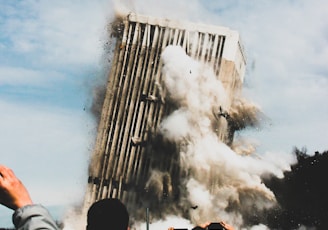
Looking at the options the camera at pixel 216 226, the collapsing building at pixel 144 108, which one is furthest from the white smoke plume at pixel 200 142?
the camera at pixel 216 226

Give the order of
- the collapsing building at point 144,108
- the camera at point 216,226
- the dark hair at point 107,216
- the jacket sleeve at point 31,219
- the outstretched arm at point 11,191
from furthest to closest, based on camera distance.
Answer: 1. the collapsing building at point 144,108
2. the camera at point 216,226
3. the dark hair at point 107,216
4. the outstretched arm at point 11,191
5. the jacket sleeve at point 31,219

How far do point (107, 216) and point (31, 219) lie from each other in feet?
1.41

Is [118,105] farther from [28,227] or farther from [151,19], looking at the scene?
[28,227]

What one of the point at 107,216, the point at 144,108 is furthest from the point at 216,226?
the point at 144,108

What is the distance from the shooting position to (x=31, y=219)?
93.7 inches

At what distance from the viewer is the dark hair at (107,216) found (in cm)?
270

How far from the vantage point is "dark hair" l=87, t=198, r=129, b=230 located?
8.86 feet

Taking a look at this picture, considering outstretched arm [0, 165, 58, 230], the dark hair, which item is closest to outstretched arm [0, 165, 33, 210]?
outstretched arm [0, 165, 58, 230]

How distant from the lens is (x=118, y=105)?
33688mm

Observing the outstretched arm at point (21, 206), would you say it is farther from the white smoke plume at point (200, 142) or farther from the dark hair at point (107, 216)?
the white smoke plume at point (200, 142)

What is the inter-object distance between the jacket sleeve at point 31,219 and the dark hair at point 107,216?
29 centimetres

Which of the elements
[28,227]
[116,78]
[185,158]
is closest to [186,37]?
[116,78]

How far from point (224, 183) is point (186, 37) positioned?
Result: 8.33 metres

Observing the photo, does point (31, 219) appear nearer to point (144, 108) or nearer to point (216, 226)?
point (216, 226)
